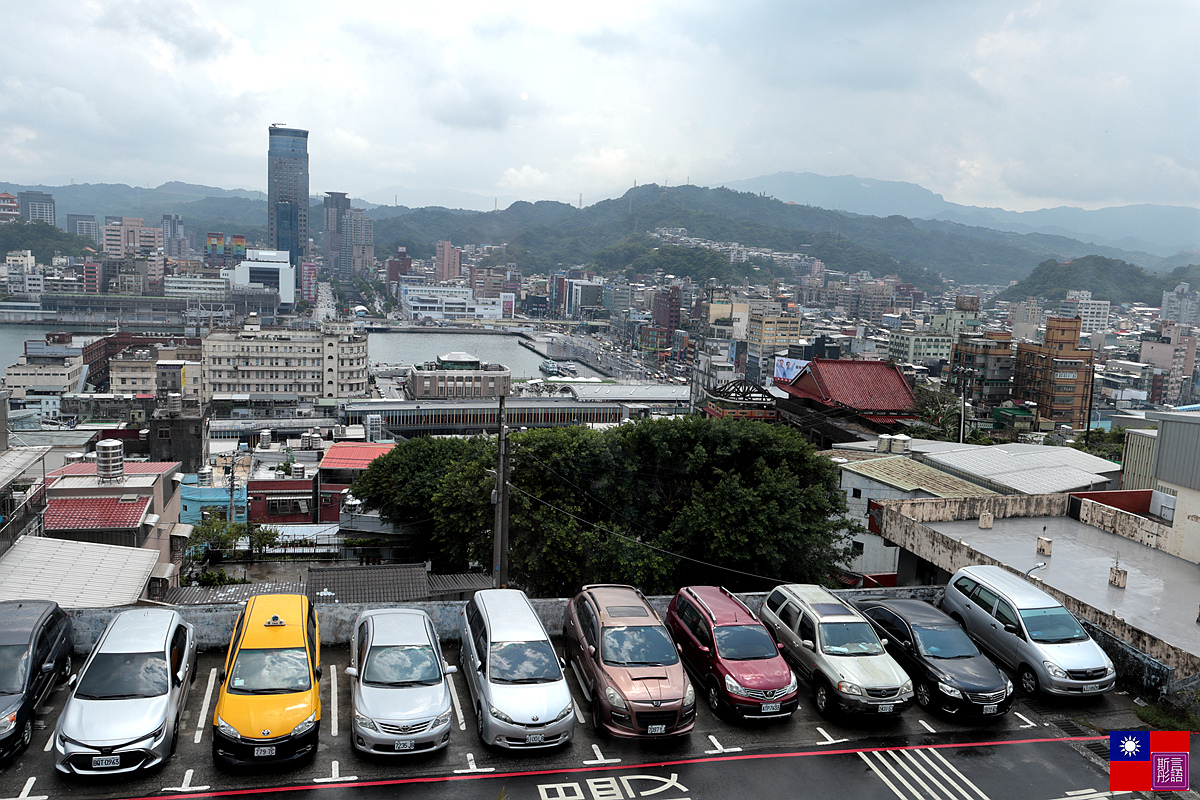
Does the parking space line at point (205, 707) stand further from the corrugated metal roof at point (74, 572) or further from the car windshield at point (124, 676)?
the corrugated metal roof at point (74, 572)

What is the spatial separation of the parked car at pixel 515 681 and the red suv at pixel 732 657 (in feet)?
3.43

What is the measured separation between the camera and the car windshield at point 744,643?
5.52 metres

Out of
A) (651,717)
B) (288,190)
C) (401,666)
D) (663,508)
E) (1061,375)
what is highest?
(288,190)

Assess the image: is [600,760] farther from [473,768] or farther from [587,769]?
[473,768]

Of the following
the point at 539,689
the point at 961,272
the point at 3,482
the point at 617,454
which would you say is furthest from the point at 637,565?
the point at 961,272

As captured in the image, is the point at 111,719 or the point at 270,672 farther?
the point at 270,672

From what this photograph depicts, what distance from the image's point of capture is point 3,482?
8055mm

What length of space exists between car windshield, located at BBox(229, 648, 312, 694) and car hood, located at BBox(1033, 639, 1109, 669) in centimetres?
491

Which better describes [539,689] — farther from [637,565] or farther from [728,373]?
[728,373]

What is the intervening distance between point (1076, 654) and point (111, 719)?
6.10 m

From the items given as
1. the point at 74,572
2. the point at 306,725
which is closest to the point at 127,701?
the point at 306,725

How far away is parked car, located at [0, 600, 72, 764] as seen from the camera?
4531 mm

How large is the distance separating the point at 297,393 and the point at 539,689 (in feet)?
152

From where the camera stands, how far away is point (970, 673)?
5.49 metres
